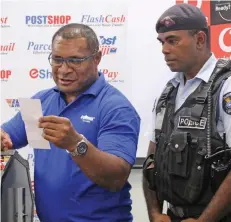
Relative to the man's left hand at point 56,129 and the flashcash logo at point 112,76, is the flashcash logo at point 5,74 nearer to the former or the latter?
the flashcash logo at point 112,76

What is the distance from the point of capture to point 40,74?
9.56 ft

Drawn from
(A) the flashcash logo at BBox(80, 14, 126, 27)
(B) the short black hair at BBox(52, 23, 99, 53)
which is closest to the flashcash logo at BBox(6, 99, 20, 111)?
(A) the flashcash logo at BBox(80, 14, 126, 27)

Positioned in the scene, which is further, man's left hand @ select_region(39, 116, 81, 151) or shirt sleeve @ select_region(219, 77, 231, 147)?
shirt sleeve @ select_region(219, 77, 231, 147)

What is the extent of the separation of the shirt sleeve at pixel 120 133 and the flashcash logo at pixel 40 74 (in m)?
1.62

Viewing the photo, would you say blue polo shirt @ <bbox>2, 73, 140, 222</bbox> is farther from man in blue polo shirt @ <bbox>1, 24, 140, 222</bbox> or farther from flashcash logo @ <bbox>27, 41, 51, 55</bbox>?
flashcash logo @ <bbox>27, 41, 51, 55</bbox>

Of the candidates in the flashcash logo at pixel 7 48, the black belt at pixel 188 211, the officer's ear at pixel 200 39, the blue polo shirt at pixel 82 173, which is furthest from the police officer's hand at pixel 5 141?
the flashcash logo at pixel 7 48

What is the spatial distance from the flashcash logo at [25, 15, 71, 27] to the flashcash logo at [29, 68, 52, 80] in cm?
32

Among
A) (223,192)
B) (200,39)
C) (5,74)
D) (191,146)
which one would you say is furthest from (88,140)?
(5,74)

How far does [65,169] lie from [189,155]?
52 cm

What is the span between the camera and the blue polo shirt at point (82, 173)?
1.34 meters

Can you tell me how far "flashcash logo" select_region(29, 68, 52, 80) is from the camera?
2.91m

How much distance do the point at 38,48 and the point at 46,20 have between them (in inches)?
8.2

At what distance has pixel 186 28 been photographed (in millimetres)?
1684

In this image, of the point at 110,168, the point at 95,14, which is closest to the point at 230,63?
the point at 110,168
